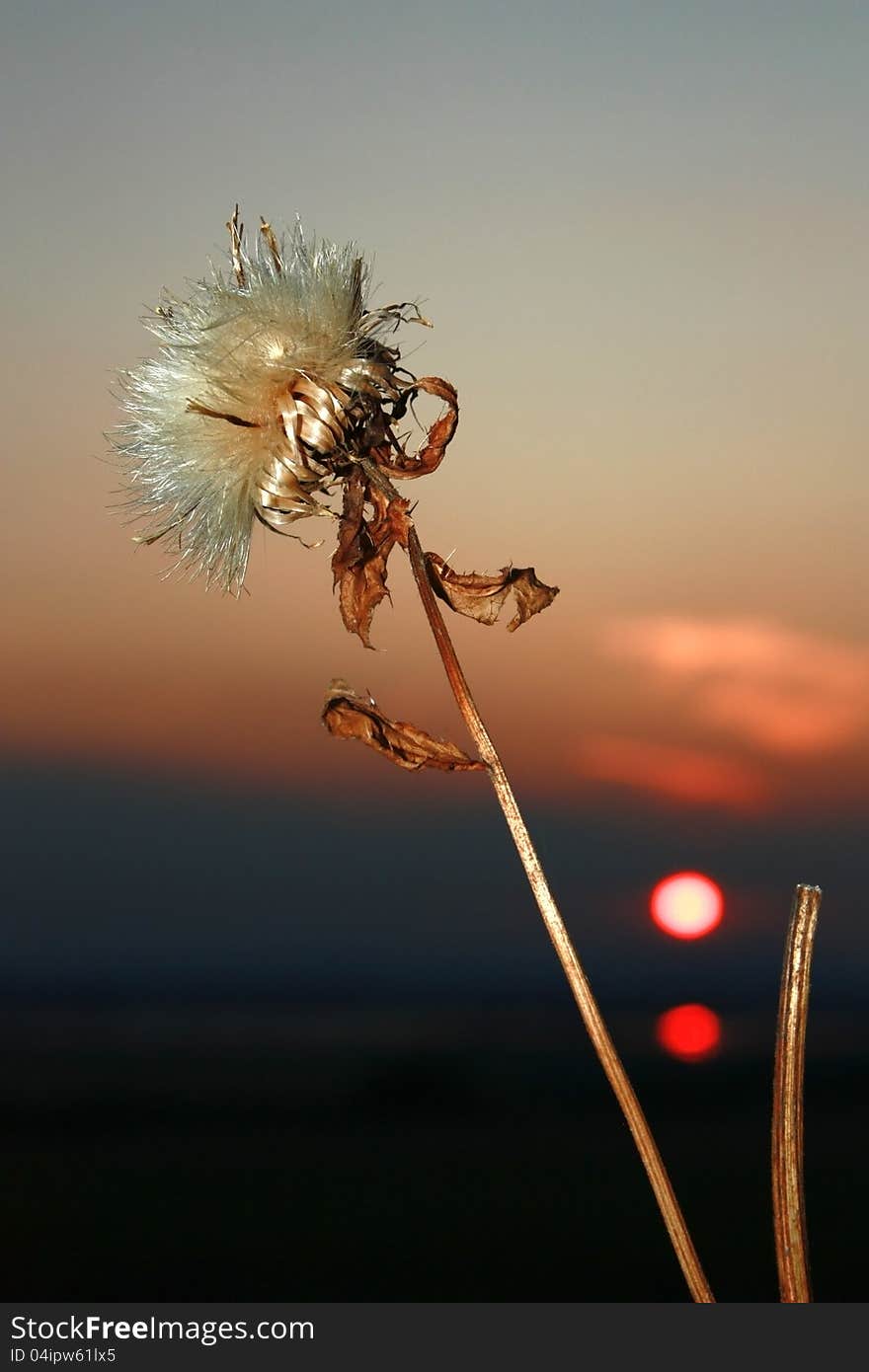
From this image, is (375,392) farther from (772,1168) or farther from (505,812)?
(772,1168)

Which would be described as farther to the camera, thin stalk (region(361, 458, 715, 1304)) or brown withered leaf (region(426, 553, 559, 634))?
brown withered leaf (region(426, 553, 559, 634))

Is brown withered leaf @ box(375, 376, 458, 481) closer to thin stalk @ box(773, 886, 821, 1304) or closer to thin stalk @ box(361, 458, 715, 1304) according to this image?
thin stalk @ box(361, 458, 715, 1304)

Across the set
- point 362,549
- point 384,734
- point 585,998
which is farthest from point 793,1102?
point 362,549

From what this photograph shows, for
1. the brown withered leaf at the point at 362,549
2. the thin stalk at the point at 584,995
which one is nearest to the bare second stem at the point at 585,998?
the thin stalk at the point at 584,995

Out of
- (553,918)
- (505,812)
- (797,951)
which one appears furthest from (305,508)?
(797,951)

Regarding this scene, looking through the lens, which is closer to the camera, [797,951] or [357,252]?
[797,951]

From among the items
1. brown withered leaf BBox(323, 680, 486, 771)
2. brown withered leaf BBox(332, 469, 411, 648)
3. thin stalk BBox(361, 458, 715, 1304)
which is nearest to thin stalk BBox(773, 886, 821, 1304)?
thin stalk BBox(361, 458, 715, 1304)
